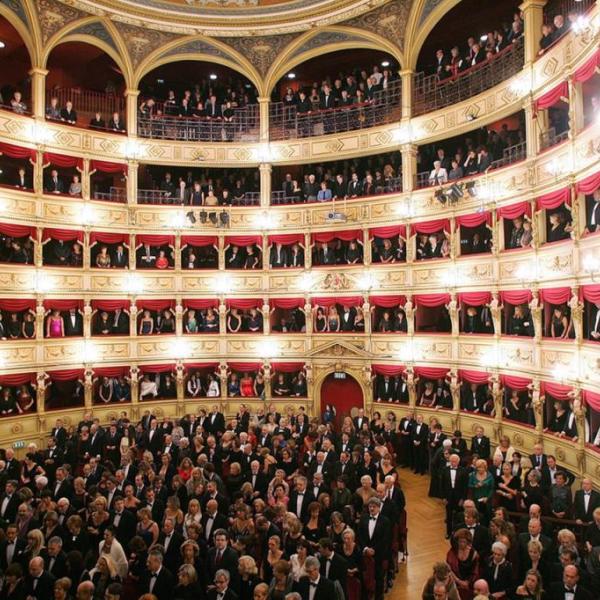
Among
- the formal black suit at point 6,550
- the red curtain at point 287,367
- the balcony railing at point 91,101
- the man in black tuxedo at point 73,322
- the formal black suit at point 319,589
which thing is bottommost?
the formal black suit at point 6,550

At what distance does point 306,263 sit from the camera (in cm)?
1775

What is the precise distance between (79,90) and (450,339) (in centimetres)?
1392

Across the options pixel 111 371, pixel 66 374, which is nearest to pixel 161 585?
pixel 66 374

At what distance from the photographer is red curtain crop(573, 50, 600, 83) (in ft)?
33.4

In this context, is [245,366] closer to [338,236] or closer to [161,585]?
[338,236]

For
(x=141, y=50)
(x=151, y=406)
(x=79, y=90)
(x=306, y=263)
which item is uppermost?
(x=141, y=50)

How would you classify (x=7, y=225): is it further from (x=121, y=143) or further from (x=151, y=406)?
(x=151, y=406)

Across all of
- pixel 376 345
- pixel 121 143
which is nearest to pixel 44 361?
pixel 121 143

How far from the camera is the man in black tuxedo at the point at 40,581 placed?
19.7 feet

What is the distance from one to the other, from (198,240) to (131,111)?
4587mm

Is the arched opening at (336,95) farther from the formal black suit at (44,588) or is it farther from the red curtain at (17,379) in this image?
the formal black suit at (44,588)

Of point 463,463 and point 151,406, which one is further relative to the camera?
point 151,406

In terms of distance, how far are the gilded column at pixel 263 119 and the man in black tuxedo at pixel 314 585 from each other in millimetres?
14970

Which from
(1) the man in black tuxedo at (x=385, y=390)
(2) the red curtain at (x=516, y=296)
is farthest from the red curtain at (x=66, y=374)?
(2) the red curtain at (x=516, y=296)
